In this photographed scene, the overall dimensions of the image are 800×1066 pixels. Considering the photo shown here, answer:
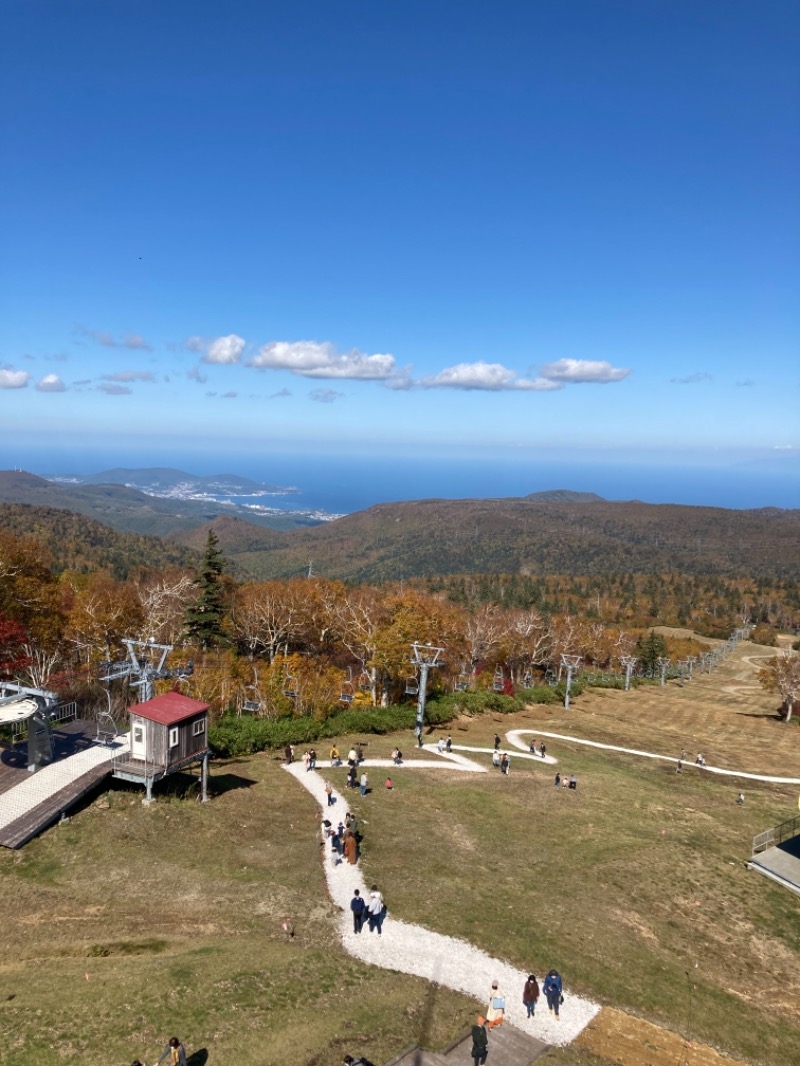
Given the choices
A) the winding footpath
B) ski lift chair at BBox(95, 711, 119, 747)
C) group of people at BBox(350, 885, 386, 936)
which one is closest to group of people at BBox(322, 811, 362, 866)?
the winding footpath

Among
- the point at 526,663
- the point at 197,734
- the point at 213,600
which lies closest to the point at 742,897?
the point at 197,734

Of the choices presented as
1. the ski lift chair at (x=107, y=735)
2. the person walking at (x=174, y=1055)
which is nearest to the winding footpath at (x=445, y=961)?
the person walking at (x=174, y=1055)

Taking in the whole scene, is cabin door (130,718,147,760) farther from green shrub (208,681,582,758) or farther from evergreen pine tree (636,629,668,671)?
evergreen pine tree (636,629,668,671)

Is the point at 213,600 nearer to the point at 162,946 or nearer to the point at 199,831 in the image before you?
the point at 199,831

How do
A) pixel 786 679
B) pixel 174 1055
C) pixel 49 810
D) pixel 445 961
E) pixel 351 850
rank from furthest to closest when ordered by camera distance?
1. pixel 786 679
2. pixel 49 810
3. pixel 351 850
4. pixel 445 961
5. pixel 174 1055

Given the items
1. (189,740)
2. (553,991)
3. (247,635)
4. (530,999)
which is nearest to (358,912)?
(530,999)

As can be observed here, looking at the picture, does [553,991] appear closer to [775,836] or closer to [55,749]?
[775,836]

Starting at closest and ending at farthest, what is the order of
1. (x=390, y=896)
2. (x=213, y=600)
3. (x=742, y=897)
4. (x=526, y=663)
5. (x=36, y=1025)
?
(x=36, y=1025)
(x=390, y=896)
(x=742, y=897)
(x=213, y=600)
(x=526, y=663)
